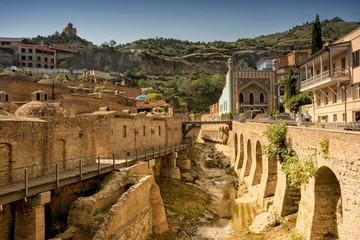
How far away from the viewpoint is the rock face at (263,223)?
1447 centimetres

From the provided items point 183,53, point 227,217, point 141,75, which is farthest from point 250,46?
point 227,217

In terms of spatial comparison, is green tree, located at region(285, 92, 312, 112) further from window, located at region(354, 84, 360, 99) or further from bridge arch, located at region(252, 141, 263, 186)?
bridge arch, located at region(252, 141, 263, 186)

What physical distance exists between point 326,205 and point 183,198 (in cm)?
1063

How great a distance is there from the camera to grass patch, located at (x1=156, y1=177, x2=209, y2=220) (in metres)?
17.7

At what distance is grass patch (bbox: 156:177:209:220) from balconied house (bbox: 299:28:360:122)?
13.0 meters

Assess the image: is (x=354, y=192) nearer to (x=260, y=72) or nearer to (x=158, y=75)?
(x=260, y=72)

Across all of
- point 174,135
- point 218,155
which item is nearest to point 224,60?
point 218,155

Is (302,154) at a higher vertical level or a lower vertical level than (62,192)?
higher

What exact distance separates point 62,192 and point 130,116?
9699 millimetres

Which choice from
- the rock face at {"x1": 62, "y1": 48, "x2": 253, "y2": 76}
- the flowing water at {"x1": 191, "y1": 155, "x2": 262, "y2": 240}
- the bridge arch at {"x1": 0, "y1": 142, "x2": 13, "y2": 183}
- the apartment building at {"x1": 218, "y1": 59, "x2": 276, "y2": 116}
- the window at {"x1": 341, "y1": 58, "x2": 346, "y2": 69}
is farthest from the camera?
the rock face at {"x1": 62, "y1": 48, "x2": 253, "y2": 76}

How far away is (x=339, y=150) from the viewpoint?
976 cm

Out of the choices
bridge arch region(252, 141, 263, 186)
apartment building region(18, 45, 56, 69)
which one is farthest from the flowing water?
apartment building region(18, 45, 56, 69)

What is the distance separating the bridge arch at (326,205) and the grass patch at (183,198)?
7920 mm

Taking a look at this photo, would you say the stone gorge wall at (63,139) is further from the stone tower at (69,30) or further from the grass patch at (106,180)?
the stone tower at (69,30)
